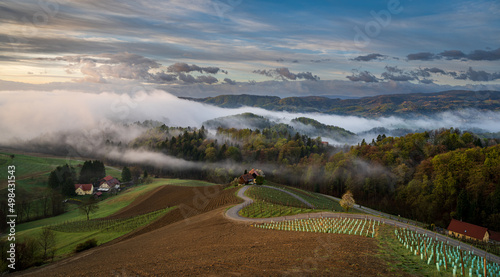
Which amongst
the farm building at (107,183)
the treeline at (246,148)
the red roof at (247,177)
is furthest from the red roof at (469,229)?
the farm building at (107,183)

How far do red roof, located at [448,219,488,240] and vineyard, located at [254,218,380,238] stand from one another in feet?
110

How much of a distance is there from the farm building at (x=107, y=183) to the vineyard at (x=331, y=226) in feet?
313

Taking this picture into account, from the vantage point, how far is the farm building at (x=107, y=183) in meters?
115

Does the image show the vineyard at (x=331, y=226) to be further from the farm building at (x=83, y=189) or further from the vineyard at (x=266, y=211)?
the farm building at (x=83, y=189)

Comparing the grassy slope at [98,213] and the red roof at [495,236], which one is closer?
the red roof at [495,236]

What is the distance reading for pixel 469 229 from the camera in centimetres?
5703

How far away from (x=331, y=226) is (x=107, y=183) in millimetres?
104724

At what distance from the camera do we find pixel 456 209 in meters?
70.6

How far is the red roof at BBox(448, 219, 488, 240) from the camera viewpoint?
54.9 meters

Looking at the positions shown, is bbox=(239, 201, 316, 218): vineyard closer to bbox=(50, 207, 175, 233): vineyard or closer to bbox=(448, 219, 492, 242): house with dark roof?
bbox=(50, 207, 175, 233): vineyard

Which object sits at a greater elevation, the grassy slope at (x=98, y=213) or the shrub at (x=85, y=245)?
the shrub at (x=85, y=245)

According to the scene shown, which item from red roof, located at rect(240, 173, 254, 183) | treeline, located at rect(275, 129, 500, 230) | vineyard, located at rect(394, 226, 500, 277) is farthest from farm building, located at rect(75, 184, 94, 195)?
vineyard, located at rect(394, 226, 500, 277)

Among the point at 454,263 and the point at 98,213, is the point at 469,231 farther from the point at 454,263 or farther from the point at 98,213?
the point at 98,213

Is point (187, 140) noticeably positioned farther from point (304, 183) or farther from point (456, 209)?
point (456, 209)
